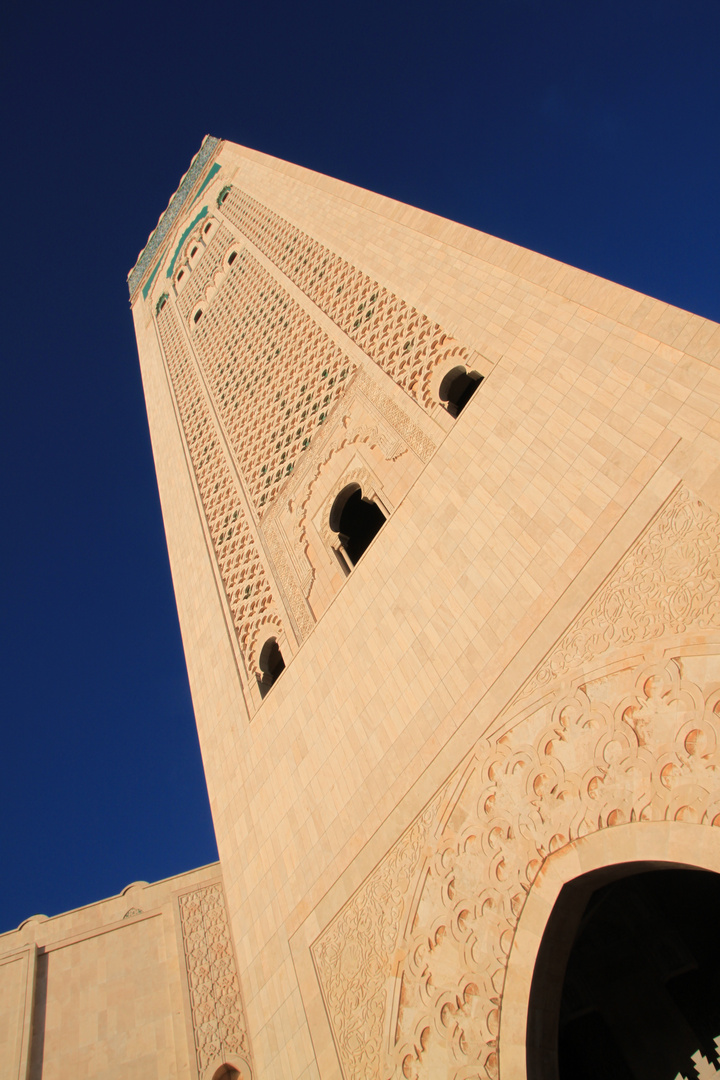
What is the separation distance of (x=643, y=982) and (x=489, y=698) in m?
1.76

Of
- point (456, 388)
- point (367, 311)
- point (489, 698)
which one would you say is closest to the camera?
point (489, 698)

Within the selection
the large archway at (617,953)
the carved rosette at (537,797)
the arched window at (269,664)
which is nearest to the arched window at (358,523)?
the arched window at (269,664)

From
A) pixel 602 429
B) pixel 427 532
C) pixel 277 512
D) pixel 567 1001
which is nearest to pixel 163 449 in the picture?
pixel 277 512

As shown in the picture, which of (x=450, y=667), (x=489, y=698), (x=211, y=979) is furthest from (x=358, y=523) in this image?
(x=211, y=979)

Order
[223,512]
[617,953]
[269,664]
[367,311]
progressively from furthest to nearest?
[223,512], [367,311], [269,664], [617,953]

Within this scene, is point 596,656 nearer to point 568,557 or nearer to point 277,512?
point 568,557

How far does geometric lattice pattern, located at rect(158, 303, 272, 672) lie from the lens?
4.58 m

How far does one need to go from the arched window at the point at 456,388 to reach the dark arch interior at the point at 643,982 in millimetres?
2483

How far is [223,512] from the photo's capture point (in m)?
5.50

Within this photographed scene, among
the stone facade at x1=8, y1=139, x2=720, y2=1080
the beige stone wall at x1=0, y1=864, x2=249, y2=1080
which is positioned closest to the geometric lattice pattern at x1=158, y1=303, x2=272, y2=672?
the stone facade at x1=8, y1=139, x2=720, y2=1080

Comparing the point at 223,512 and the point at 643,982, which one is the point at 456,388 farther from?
the point at 643,982

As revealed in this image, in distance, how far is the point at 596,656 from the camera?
2383 millimetres

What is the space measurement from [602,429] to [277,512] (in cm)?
258

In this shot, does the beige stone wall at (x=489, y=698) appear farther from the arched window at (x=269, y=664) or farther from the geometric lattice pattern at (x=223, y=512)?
the geometric lattice pattern at (x=223, y=512)
